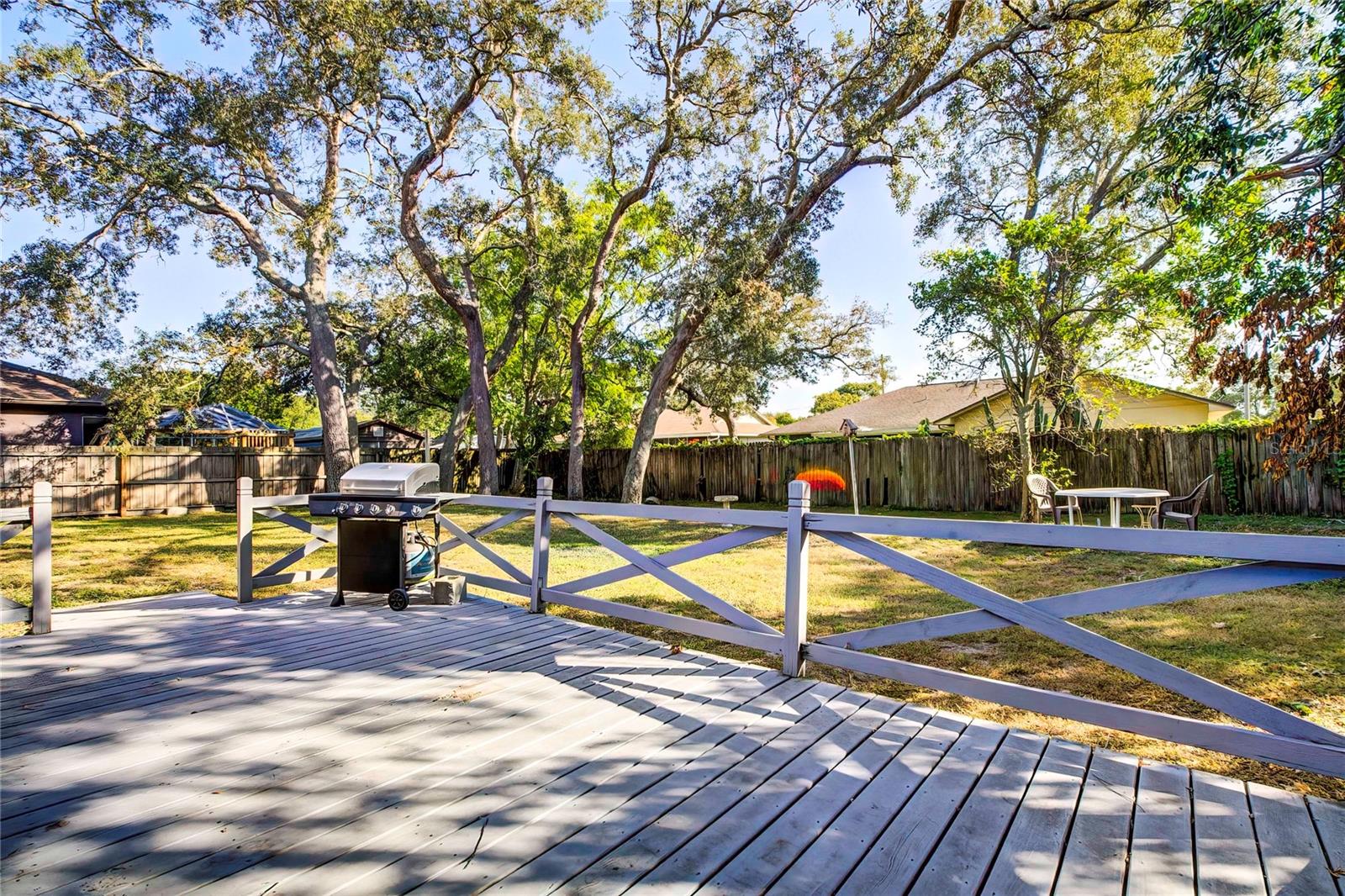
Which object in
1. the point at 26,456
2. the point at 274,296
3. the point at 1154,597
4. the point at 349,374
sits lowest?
the point at 1154,597

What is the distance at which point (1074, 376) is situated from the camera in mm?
10180

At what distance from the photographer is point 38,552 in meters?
4.22

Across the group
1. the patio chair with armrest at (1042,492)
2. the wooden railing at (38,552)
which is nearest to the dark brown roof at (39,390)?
the wooden railing at (38,552)

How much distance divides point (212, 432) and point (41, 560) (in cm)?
1636

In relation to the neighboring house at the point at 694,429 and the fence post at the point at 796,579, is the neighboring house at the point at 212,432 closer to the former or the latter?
the neighboring house at the point at 694,429

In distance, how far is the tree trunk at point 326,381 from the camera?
1515cm

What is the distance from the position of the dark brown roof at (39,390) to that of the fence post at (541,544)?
17.1m

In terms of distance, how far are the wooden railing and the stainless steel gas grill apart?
150cm

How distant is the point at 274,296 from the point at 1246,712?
21.1 metres

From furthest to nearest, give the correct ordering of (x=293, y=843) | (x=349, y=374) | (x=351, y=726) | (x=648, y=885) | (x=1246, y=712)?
1. (x=349, y=374)
2. (x=351, y=726)
3. (x=1246, y=712)
4. (x=293, y=843)
5. (x=648, y=885)

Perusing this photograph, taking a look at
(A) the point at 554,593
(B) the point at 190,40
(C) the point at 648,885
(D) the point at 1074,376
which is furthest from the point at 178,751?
(B) the point at 190,40

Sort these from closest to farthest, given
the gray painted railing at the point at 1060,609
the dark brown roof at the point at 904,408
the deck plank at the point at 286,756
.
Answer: the deck plank at the point at 286,756, the gray painted railing at the point at 1060,609, the dark brown roof at the point at 904,408

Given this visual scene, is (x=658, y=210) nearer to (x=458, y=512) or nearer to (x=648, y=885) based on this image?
(x=458, y=512)

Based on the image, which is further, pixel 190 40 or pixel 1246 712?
pixel 190 40
